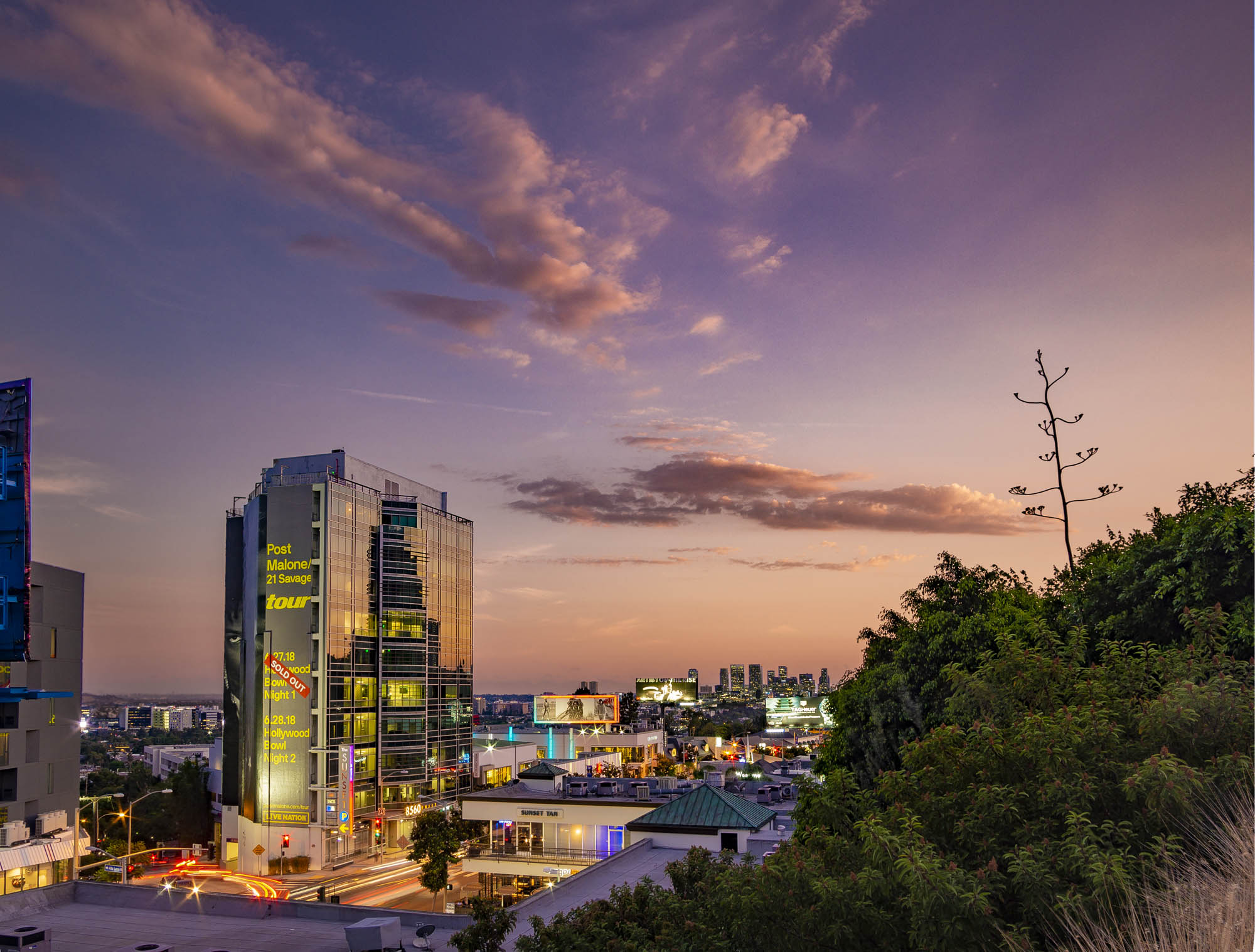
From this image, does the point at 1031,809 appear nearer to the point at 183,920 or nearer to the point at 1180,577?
the point at 1180,577

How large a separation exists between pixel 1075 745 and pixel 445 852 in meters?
53.1

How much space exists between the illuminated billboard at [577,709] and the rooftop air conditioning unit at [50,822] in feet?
270

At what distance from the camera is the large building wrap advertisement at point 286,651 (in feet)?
254

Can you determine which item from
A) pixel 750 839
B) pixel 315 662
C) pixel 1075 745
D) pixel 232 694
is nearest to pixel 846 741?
pixel 750 839

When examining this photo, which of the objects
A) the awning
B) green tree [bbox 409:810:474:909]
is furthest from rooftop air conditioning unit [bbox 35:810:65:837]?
green tree [bbox 409:810:474:909]

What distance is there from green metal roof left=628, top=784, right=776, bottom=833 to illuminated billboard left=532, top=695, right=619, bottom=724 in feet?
318

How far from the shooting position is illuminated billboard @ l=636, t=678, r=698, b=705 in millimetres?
170750

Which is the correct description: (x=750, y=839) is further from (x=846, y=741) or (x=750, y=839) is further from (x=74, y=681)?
(x=74, y=681)

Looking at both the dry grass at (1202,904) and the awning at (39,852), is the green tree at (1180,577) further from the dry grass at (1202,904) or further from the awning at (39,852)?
the awning at (39,852)

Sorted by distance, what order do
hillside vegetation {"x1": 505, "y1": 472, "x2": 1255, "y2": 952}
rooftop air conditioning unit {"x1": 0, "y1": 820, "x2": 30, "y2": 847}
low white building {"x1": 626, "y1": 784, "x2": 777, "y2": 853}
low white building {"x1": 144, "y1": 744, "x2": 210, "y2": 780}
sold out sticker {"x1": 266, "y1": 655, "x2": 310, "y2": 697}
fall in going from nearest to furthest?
hillside vegetation {"x1": 505, "y1": 472, "x2": 1255, "y2": 952} → low white building {"x1": 626, "y1": 784, "x2": 777, "y2": 853} → rooftop air conditioning unit {"x1": 0, "y1": 820, "x2": 30, "y2": 847} → sold out sticker {"x1": 266, "y1": 655, "x2": 310, "y2": 697} → low white building {"x1": 144, "y1": 744, "x2": 210, "y2": 780}

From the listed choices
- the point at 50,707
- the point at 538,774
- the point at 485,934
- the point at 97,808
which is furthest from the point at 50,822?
the point at 485,934

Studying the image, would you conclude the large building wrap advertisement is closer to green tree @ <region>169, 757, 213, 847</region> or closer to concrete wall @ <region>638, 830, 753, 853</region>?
green tree @ <region>169, 757, 213, 847</region>

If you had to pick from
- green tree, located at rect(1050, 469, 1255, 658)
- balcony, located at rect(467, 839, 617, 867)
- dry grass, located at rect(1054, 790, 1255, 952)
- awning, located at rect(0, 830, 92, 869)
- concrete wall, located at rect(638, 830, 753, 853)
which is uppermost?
green tree, located at rect(1050, 469, 1255, 658)

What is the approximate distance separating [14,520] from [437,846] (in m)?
35.5
